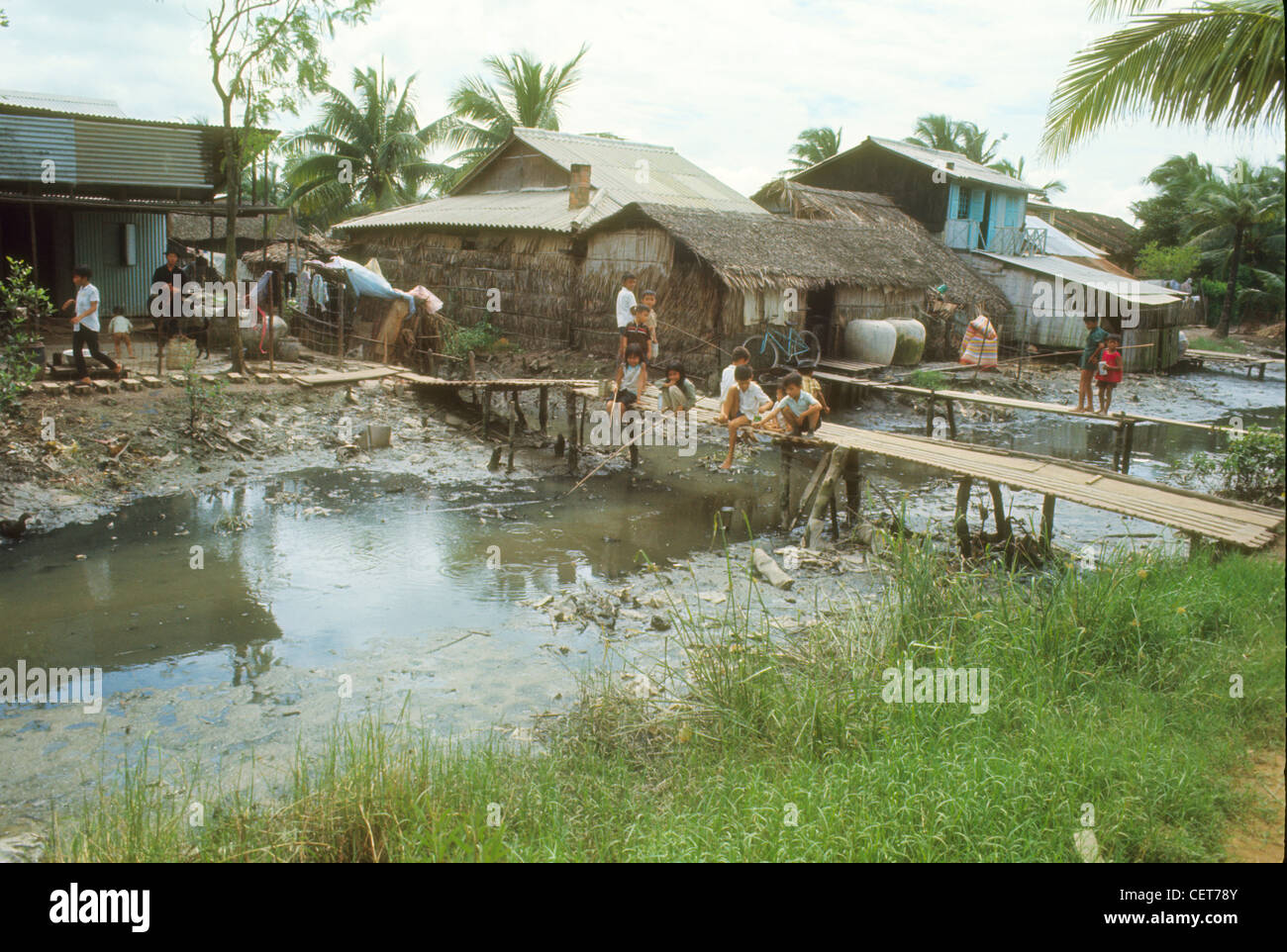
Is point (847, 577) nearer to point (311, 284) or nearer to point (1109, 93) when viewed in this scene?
point (1109, 93)

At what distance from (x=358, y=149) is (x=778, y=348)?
17.9 m

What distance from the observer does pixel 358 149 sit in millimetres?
29312

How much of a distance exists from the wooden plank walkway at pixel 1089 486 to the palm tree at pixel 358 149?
2325 centimetres

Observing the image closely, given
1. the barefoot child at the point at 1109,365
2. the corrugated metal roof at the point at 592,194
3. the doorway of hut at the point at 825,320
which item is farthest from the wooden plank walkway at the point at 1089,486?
the doorway of hut at the point at 825,320

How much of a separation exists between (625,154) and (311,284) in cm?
1141

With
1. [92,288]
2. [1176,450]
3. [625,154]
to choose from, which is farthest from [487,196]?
[1176,450]

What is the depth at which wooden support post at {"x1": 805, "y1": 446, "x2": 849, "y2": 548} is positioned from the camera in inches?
368

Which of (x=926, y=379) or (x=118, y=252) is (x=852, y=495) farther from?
(x=118, y=252)

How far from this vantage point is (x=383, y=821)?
3.89 metres

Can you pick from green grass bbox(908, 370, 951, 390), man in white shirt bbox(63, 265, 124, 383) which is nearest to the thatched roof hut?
green grass bbox(908, 370, 951, 390)

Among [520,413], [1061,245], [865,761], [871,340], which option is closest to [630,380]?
[520,413]

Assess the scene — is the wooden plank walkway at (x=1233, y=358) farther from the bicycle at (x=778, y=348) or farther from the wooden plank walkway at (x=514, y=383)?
the wooden plank walkway at (x=514, y=383)

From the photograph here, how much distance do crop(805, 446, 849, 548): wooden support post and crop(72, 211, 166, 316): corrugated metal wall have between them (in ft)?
41.6
